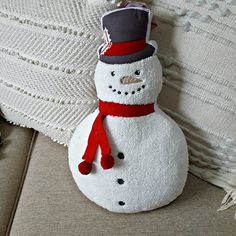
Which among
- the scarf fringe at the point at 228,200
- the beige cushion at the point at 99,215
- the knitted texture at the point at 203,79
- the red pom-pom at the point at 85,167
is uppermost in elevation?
the knitted texture at the point at 203,79

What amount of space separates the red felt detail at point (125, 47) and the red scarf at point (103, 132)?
0.11 metres

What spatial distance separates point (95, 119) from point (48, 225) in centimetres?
25

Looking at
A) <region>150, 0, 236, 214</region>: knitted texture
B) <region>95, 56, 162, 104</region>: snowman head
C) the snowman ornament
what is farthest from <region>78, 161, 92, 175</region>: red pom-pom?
<region>150, 0, 236, 214</region>: knitted texture

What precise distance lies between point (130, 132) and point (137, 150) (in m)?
0.04

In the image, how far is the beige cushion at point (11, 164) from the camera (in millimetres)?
939

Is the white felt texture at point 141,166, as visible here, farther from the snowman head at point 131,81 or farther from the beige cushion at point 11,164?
the beige cushion at point 11,164

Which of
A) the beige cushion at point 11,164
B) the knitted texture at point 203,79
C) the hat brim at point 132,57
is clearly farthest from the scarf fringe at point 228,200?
the beige cushion at point 11,164

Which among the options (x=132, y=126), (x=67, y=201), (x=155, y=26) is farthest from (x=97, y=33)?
(x=67, y=201)

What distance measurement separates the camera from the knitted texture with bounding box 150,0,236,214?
84cm

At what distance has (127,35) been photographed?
80 centimetres

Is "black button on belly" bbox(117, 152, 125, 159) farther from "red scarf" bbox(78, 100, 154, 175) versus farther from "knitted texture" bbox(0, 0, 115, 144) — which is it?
"knitted texture" bbox(0, 0, 115, 144)

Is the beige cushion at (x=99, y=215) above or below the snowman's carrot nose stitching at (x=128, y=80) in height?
below

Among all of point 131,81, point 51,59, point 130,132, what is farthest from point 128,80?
point 51,59

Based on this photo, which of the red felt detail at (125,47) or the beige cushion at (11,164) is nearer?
the red felt detail at (125,47)
